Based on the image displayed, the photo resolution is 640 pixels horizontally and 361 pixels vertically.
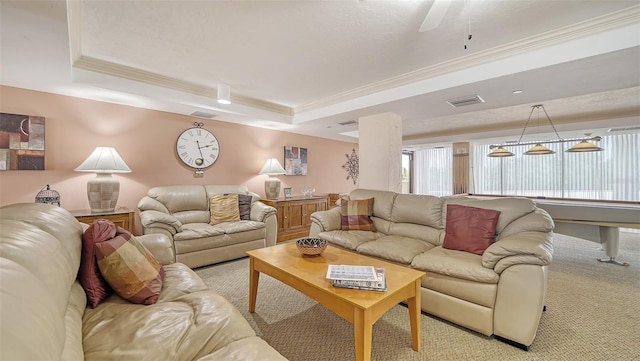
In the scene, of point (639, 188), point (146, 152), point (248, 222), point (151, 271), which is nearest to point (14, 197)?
point (146, 152)

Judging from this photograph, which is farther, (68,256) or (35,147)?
(35,147)

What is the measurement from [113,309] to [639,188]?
9.21 meters

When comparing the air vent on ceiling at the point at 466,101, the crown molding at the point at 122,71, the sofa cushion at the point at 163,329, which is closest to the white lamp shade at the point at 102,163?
the crown molding at the point at 122,71

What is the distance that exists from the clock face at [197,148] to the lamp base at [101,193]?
3.77 feet

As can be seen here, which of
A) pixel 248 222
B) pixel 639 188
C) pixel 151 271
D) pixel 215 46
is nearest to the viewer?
pixel 151 271

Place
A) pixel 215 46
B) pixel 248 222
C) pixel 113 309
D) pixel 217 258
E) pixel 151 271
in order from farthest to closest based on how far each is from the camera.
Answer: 1. pixel 248 222
2. pixel 217 258
3. pixel 215 46
4. pixel 151 271
5. pixel 113 309

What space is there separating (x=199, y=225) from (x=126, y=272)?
87.7 inches

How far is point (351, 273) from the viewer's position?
5.59 ft

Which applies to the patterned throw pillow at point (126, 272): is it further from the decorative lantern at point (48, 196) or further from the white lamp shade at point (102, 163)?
the decorative lantern at point (48, 196)

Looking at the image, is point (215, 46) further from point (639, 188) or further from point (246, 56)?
point (639, 188)

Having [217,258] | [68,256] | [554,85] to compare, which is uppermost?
[554,85]

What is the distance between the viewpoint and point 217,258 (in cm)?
333

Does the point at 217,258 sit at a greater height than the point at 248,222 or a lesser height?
lesser

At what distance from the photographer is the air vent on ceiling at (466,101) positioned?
321 centimetres
